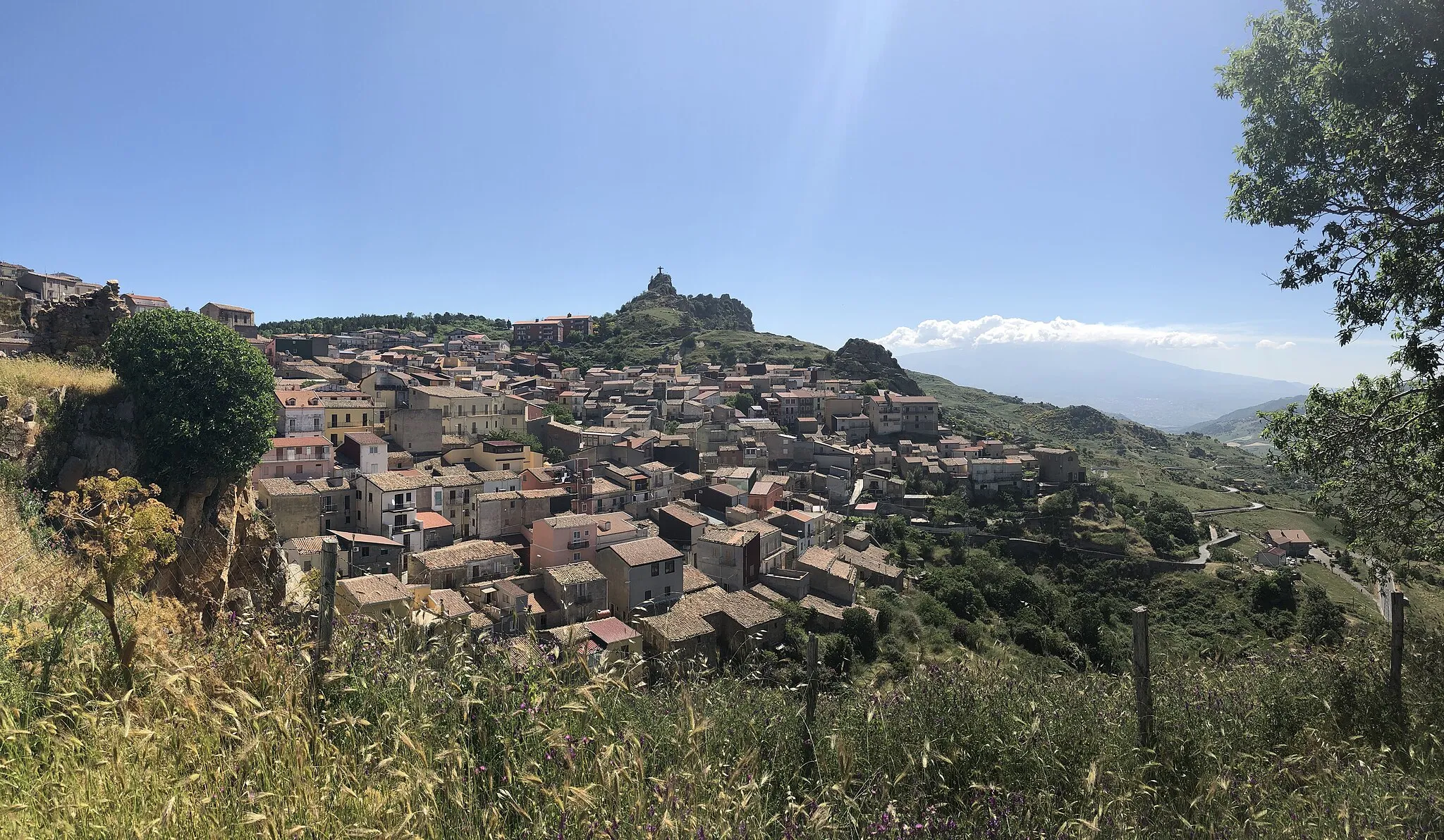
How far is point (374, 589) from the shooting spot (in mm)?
19406

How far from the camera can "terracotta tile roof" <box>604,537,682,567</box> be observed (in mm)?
23609

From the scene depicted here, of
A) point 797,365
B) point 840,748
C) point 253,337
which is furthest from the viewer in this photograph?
point 797,365

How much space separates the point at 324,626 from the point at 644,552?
69.7ft

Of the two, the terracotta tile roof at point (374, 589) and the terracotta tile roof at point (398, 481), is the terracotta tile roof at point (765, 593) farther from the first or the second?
the terracotta tile roof at point (398, 481)

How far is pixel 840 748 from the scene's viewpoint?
3330 mm

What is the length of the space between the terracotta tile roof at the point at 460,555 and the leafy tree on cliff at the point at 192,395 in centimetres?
638

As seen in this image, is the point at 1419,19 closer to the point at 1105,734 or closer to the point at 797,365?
the point at 1105,734

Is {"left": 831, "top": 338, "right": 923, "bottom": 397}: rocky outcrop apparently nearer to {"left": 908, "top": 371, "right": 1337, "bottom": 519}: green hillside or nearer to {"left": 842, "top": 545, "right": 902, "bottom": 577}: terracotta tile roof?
{"left": 908, "top": 371, "right": 1337, "bottom": 519}: green hillside

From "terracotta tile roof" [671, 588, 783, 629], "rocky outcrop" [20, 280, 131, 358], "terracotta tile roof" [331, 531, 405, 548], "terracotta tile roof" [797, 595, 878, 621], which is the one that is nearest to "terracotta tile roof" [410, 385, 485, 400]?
"terracotta tile roof" [331, 531, 405, 548]

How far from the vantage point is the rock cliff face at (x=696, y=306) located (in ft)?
348

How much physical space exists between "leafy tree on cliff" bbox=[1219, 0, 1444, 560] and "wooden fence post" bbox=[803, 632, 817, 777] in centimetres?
687

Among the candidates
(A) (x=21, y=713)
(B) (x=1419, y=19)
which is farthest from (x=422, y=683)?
(B) (x=1419, y=19)

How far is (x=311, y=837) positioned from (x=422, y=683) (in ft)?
3.18

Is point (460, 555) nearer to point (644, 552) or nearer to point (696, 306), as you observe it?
point (644, 552)
